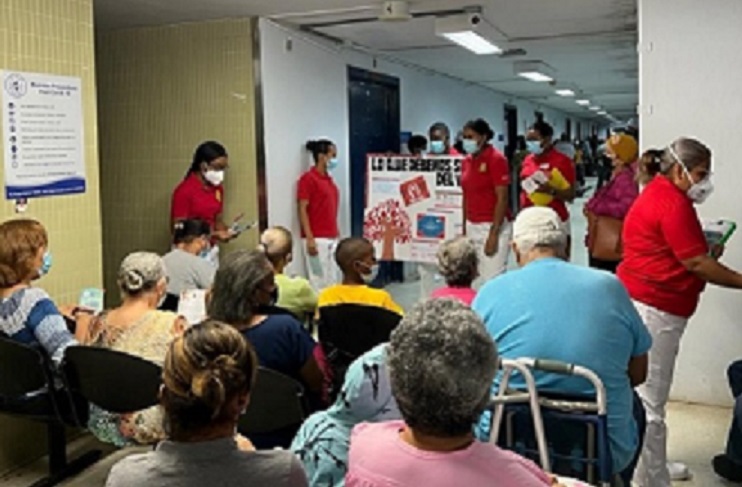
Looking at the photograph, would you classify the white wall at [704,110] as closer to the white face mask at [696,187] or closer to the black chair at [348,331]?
the white face mask at [696,187]

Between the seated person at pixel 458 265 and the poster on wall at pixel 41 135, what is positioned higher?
the poster on wall at pixel 41 135

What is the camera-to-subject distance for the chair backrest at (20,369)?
9.57ft

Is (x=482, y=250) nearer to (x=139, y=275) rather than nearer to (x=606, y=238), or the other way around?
(x=606, y=238)

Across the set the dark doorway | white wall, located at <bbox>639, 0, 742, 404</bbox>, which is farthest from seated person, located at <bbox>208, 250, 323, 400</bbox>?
the dark doorway

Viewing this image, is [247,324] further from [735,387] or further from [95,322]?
[735,387]

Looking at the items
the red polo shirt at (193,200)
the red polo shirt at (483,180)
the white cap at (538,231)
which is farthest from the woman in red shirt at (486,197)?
the white cap at (538,231)

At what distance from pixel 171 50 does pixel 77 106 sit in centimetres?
201

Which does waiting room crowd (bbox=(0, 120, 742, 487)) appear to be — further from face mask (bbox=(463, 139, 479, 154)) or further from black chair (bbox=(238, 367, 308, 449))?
face mask (bbox=(463, 139, 479, 154))

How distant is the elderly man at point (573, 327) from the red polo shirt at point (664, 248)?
2.86 ft

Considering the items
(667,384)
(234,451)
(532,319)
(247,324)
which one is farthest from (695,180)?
(234,451)

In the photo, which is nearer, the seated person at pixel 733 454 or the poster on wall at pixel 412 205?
the seated person at pixel 733 454

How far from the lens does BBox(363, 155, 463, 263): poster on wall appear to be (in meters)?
5.68

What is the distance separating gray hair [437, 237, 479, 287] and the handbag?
58.9 inches

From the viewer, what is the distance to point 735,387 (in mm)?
3379
